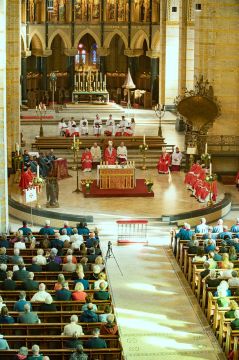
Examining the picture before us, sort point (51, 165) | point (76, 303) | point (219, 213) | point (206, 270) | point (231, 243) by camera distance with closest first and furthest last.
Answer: point (76, 303)
point (206, 270)
point (231, 243)
point (219, 213)
point (51, 165)

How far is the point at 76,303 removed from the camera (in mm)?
19734

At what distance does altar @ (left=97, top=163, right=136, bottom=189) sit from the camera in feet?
107

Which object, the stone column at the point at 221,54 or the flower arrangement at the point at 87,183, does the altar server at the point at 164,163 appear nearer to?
the stone column at the point at 221,54

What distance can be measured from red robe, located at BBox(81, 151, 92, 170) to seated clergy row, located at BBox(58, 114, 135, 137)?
5283 millimetres

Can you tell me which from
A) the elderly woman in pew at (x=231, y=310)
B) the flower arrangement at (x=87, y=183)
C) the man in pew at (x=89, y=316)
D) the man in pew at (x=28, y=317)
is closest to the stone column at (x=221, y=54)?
the flower arrangement at (x=87, y=183)

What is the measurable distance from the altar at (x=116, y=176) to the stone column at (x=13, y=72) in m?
5.33

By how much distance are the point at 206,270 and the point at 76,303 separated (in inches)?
149

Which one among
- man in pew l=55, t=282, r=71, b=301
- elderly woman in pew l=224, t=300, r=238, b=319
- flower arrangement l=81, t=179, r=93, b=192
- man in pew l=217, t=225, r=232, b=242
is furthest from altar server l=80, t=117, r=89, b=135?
elderly woman in pew l=224, t=300, r=238, b=319

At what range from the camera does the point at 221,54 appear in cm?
3672

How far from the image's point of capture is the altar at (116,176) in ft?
107

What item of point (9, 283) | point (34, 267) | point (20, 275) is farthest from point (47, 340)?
point (34, 267)

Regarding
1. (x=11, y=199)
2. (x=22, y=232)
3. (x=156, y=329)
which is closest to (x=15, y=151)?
(x=11, y=199)

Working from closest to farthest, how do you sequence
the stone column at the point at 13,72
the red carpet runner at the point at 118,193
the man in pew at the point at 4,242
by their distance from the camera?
the man in pew at the point at 4,242, the red carpet runner at the point at 118,193, the stone column at the point at 13,72

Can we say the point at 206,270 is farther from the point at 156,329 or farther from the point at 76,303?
the point at 76,303
